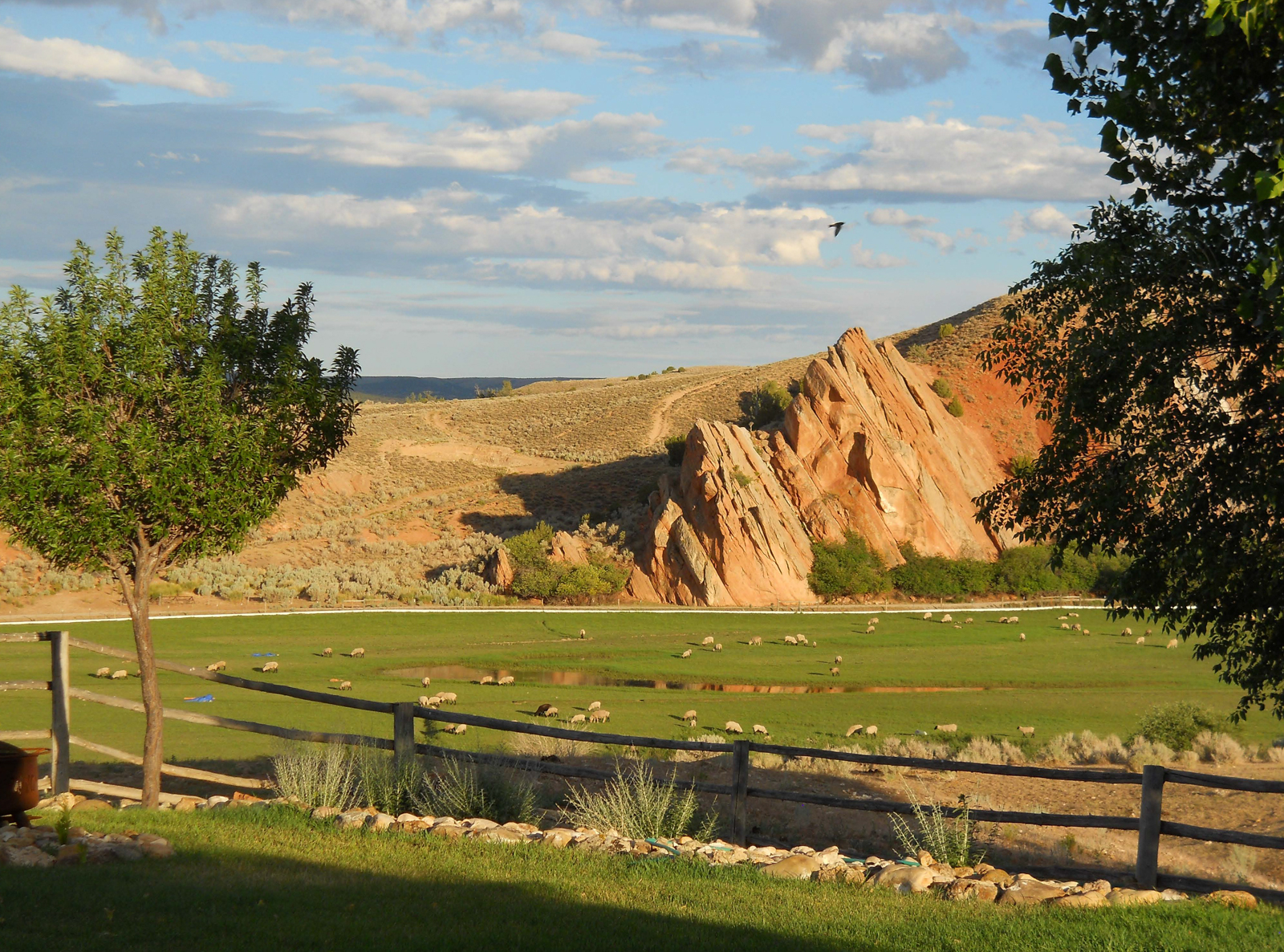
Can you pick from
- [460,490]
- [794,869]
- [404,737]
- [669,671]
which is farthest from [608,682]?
[460,490]

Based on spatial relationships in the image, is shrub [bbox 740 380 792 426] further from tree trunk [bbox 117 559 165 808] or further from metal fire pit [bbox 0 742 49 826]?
metal fire pit [bbox 0 742 49 826]

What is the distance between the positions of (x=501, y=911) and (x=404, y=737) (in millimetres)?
4587

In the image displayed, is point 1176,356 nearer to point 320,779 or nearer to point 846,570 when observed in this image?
point 320,779

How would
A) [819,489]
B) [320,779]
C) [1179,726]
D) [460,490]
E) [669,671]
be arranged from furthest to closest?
1. [460,490]
2. [819,489]
3. [669,671]
4. [1179,726]
5. [320,779]

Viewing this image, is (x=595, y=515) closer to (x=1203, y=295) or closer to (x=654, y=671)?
(x=654, y=671)

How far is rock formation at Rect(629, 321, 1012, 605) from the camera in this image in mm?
45906

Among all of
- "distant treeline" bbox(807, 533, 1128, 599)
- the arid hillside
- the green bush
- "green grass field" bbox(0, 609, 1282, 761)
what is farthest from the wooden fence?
"distant treeline" bbox(807, 533, 1128, 599)

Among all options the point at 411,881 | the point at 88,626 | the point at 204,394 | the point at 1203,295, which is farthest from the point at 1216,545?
the point at 88,626

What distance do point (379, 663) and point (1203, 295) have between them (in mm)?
24122

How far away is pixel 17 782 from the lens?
928cm

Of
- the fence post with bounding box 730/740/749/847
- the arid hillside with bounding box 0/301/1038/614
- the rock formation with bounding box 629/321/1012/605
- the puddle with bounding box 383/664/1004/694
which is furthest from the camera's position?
the arid hillside with bounding box 0/301/1038/614

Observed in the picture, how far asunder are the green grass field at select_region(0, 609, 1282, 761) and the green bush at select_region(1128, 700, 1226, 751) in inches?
41.0

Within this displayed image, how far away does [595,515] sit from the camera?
5800 cm

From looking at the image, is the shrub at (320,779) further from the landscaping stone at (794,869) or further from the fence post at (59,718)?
the landscaping stone at (794,869)
